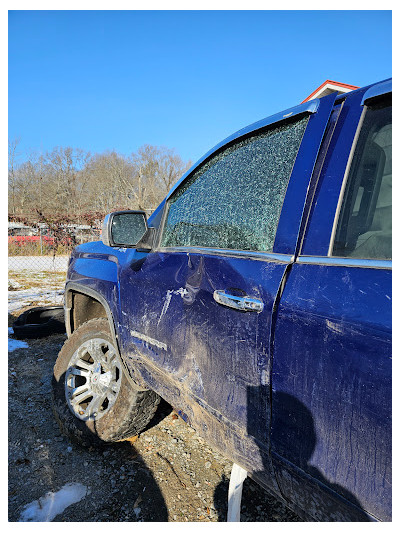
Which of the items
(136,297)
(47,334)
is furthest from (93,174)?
(136,297)

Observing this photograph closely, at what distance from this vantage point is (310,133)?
4.29 feet

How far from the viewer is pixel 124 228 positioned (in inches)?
94.6

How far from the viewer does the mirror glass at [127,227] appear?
2.26m

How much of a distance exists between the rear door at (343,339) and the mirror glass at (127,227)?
4.66 ft

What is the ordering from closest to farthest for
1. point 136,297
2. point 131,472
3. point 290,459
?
1. point 290,459
2. point 136,297
3. point 131,472

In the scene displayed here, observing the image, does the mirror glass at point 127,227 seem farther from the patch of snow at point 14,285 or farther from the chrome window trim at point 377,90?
the patch of snow at point 14,285

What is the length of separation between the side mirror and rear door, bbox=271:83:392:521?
3.99 ft

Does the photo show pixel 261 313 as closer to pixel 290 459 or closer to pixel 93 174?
pixel 290 459

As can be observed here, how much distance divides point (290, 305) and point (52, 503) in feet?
6.50

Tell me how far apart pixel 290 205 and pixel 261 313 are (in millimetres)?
436

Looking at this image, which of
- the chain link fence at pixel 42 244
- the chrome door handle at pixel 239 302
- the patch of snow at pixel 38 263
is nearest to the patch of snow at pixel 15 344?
the chrome door handle at pixel 239 302

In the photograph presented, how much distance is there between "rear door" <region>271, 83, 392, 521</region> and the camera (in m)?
0.90

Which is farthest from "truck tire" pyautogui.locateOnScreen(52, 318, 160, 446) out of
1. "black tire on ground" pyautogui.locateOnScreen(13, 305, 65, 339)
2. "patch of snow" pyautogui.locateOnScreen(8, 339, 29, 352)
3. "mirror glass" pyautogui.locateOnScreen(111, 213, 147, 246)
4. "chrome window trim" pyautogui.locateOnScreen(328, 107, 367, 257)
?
"black tire on ground" pyautogui.locateOnScreen(13, 305, 65, 339)

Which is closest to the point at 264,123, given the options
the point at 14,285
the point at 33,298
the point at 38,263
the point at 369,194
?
the point at 369,194
